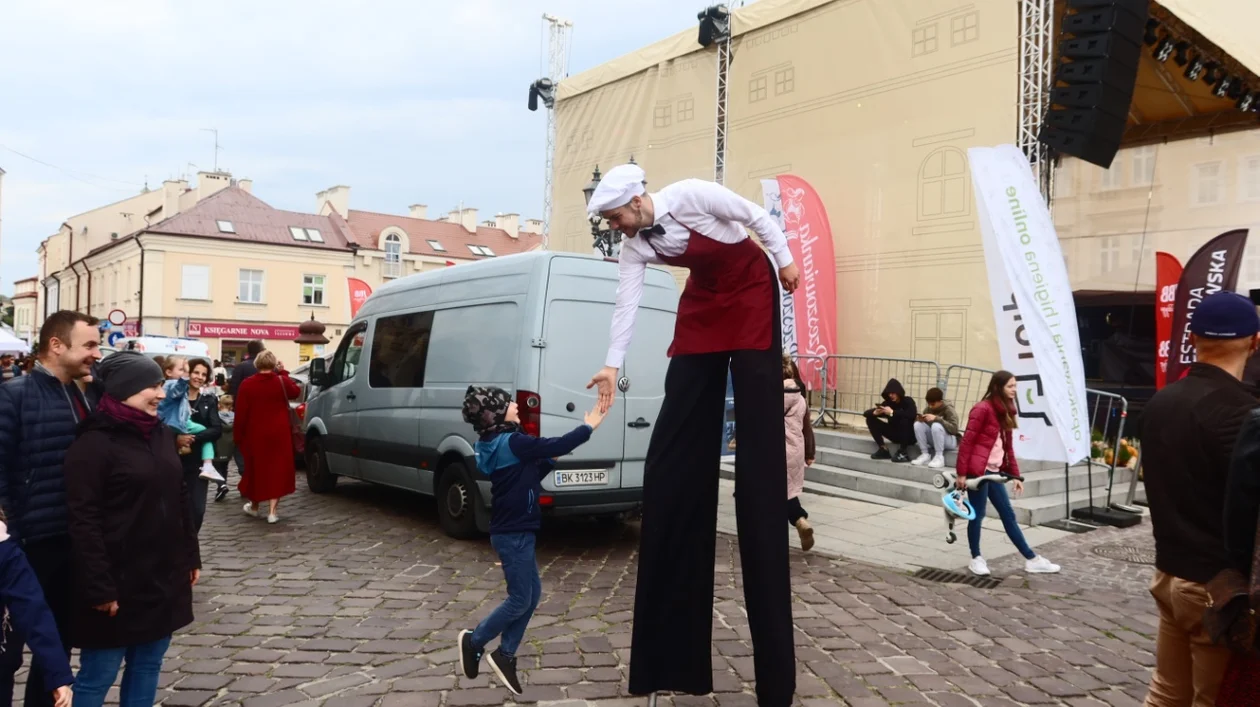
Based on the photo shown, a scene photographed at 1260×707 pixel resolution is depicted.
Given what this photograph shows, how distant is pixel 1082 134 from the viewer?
10.6m

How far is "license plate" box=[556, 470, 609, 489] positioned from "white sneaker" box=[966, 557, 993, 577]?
298 cm

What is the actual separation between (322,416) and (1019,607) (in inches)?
298

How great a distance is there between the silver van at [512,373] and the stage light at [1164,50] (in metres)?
9.36

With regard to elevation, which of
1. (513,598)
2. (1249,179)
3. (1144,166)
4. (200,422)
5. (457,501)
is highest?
(1144,166)

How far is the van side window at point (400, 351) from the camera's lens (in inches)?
327

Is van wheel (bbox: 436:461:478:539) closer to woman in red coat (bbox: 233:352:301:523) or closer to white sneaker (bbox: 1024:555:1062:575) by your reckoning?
woman in red coat (bbox: 233:352:301:523)

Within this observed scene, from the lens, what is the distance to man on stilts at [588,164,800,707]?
331 centimetres

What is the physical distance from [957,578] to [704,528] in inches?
158

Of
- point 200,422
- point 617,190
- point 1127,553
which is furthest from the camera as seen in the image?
point 1127,553

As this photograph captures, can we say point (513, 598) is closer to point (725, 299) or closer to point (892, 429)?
point (725, 299)

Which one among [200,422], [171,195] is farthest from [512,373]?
[171,195]

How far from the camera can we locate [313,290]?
139 feet

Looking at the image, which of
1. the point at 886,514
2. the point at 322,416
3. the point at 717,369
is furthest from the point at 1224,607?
the point at 322,416

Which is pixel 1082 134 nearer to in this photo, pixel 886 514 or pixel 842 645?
pixel 886 514
